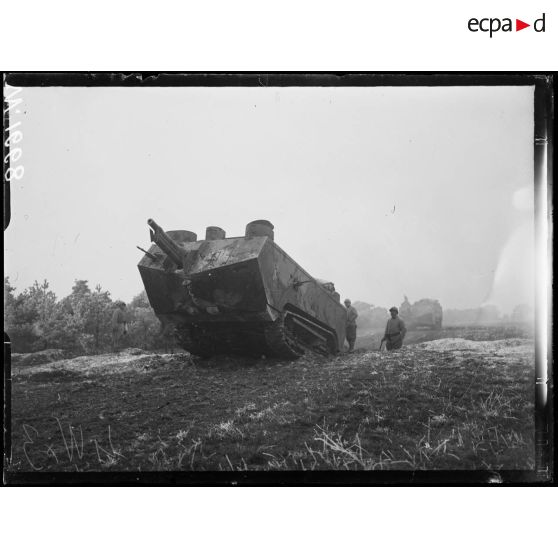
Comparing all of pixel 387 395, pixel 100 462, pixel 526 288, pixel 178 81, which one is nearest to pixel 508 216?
pixel 526 288

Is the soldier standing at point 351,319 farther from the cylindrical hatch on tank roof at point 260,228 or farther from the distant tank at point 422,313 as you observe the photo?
the cylindrical hatch on tank roof at point 260,228

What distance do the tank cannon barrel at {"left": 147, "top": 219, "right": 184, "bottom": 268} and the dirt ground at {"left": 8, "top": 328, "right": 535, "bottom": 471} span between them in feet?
4.46

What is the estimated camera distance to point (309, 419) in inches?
147

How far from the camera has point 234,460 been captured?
3584 mm

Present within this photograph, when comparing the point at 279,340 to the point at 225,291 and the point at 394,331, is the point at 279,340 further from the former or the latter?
the point at 394,331

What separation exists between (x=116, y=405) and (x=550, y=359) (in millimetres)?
3933

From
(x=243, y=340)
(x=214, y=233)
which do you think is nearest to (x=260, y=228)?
(x=214, y=233)

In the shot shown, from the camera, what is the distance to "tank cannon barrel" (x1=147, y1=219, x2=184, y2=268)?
417 cm

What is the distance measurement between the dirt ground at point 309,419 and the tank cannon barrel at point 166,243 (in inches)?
53.5

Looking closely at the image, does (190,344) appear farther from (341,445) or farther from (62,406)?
(341,445)

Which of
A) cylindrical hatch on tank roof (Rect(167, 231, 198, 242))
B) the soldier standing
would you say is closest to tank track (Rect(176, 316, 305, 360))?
the soldier standing

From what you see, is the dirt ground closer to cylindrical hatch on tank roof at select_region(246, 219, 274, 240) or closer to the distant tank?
the distant tank

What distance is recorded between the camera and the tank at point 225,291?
4.84 meters

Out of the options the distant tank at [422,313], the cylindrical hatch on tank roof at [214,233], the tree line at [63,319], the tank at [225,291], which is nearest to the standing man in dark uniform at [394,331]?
the distant tank at [422,313]
